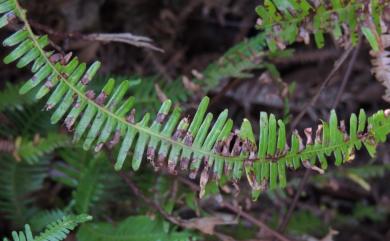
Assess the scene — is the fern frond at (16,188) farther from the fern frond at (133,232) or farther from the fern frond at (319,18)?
the fern frond at (319,18)

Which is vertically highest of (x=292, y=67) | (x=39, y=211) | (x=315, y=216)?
(x=292, y=67)

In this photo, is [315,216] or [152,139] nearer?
[152,139]

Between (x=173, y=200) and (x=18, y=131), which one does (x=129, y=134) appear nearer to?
(x=173, y=200)

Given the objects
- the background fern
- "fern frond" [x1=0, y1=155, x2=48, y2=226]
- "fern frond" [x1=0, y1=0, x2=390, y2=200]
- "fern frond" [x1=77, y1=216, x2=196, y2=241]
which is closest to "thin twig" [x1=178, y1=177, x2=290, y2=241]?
the background fern

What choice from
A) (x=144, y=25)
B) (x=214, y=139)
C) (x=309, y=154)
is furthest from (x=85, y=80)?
(x=144, y=25)

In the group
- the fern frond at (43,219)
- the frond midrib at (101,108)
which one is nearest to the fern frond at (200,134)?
the frond midrib at (101,108)

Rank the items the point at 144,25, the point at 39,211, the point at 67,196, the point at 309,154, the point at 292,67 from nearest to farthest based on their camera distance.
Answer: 1. the point at 309,154
2. the point at 39,211
3. the point at 67,196
4. the point at 144,25
5. the point at 292,67

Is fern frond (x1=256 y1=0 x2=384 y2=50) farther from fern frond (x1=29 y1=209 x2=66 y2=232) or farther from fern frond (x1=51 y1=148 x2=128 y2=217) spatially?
fern frond (x1=29 y1=209 x2=66 y2=232)
